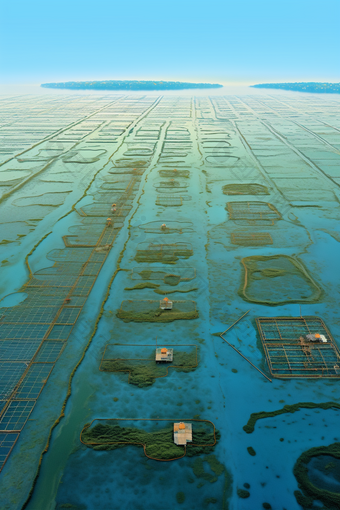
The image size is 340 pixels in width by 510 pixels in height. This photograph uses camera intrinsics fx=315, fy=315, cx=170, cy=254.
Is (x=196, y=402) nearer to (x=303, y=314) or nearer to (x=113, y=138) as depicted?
(x=303, y=314)

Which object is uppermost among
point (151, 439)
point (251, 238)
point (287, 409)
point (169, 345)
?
point (251, 238)

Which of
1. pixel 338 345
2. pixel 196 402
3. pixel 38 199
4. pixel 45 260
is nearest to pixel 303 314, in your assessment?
pixel 338 345

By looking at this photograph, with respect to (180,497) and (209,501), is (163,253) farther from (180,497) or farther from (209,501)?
(209,501)

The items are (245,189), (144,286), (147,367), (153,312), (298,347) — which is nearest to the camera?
(147,367)

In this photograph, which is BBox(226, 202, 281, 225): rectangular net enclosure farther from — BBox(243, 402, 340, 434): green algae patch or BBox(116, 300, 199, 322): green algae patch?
BBox(243, 402, 340, 434): green algae patch

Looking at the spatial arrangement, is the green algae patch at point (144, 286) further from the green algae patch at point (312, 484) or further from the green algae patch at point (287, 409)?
the green algae patch at point (312, 484)

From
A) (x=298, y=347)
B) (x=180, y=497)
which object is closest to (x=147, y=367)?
(x=180, y=497)
